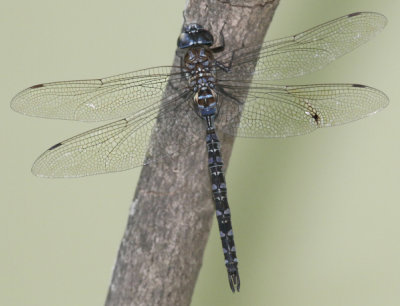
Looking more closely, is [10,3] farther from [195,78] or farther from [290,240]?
[290,240]

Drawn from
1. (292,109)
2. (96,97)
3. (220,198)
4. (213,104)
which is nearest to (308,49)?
(292,109)

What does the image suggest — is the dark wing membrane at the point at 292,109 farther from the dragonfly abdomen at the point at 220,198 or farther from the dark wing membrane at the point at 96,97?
the dark wing membrane at the point at 96,97

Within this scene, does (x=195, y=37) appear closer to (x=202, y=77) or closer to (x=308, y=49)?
(x=202, y=77)

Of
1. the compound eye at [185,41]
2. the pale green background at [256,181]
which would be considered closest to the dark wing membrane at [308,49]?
the compound eye at [185,41]

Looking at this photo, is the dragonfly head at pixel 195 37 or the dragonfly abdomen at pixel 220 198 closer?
the dragonfly head at pixel 195 37

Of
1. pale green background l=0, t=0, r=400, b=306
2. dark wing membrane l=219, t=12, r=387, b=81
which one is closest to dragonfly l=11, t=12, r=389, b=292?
dark wing membrane l=219, t=12, r=387, b=81

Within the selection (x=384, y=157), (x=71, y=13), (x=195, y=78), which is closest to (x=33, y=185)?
(x=71, y=13)
